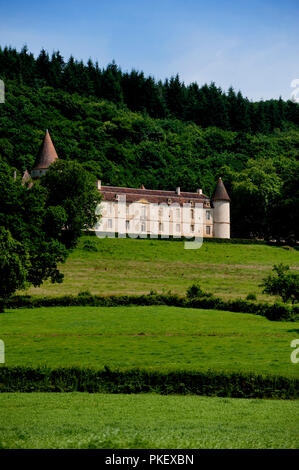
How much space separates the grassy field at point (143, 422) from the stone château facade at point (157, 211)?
58076mm

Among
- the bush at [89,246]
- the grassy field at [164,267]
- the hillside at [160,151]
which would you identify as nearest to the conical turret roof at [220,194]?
the hillside at [160,151]

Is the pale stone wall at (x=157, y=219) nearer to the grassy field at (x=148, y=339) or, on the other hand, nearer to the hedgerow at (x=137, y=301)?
the hedgerow at (x=137, y=301)

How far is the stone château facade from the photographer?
78.7m

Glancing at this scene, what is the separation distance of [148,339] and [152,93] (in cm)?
12217

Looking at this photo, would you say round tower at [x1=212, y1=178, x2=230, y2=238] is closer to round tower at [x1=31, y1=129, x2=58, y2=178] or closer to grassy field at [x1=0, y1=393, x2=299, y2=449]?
round tower at [x1=31, y1=129, x2=58, y2=178]

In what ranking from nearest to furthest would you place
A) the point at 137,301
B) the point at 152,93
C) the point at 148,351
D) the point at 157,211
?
the point at 148,351 < the point at 137,301 < the point at 157,211 < the point at 152,93

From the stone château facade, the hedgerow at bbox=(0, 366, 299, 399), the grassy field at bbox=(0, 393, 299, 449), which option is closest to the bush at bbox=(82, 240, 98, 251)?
the stone château facade

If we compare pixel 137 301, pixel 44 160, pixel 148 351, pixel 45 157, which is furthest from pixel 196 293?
pixel 45 157

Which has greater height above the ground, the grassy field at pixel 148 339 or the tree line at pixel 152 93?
the tree line at pixel 152 93

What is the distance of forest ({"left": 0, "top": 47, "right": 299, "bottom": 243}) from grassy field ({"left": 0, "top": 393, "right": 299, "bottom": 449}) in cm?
5959

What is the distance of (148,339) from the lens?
98.0 feet

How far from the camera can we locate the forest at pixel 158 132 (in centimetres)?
8694

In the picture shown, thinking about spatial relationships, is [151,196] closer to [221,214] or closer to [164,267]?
[221,214]

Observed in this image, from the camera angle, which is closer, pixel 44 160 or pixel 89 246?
pixel 89 246
